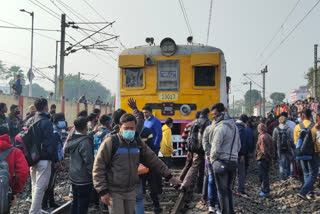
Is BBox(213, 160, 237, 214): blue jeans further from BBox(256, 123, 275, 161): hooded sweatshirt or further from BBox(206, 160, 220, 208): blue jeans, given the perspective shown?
BBox(256, 123, 275, 161): hooded sweatshirt

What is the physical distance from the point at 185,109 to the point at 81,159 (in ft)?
18.5

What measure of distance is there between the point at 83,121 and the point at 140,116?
1343mm

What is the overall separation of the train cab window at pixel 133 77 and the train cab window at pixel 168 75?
1.90 feet

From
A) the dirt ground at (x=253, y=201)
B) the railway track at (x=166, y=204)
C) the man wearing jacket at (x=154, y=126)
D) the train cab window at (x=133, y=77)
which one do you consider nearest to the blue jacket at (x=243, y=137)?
the dirt ground at (x=253, y=201)

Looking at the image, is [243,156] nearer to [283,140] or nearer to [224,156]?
[283,140]

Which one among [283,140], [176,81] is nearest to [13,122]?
[176,81]

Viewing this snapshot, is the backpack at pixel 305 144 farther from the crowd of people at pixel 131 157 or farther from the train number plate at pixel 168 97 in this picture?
the train number plate at pixel 168 97

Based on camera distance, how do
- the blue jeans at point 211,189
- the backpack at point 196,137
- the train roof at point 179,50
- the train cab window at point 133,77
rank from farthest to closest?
the train cab window at point 133,77 < the train roof at point 179,50 < the backpack at point 196,137 < the blue jeans at point 211,189

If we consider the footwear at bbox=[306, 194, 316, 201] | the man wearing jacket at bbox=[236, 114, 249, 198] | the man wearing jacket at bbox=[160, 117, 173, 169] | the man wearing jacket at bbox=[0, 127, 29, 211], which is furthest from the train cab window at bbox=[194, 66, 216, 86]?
the man wearing jacket at bbox=[0, 127, 29, 211]

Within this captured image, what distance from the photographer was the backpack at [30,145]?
5.26m

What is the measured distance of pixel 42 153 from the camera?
5395 millimetres

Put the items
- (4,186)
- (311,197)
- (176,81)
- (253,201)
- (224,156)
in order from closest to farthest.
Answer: (4,186) → (224,156) → (311,197) → (253,201) → (176,81)

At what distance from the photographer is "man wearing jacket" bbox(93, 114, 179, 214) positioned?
3.82 metres

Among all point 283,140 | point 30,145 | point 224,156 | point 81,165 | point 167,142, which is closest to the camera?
point 81,165
